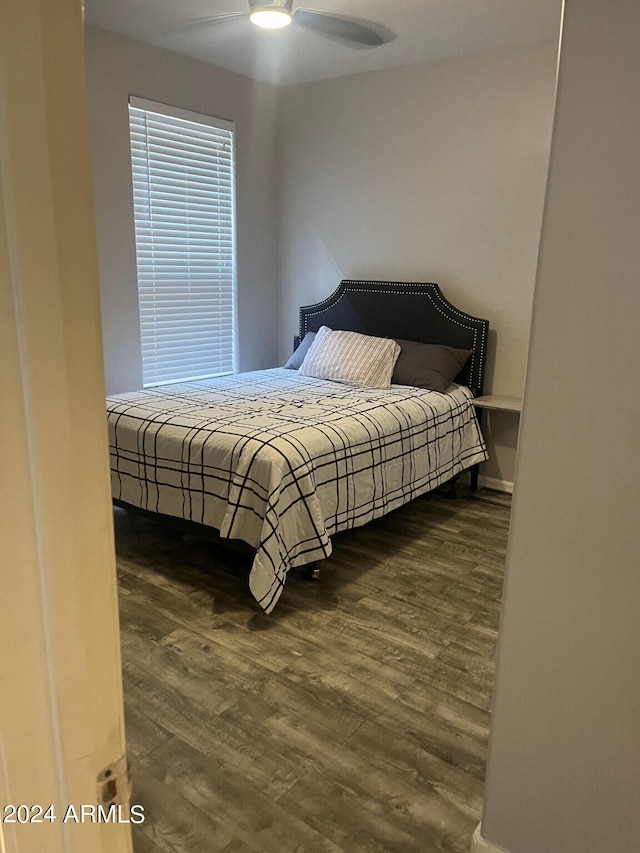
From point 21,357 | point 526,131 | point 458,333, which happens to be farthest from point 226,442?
point 526,131

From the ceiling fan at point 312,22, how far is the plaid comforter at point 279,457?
1799mm

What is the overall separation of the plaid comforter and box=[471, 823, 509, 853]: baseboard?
1.21 m

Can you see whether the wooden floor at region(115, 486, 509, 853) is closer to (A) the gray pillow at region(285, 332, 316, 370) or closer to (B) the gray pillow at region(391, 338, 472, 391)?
(B) the gray pillow at region(391, 338, 472, 391)

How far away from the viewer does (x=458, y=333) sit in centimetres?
426

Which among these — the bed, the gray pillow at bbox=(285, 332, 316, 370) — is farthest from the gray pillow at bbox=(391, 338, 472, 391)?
the gray pillow at bbox=(285, 332, 316, 370)

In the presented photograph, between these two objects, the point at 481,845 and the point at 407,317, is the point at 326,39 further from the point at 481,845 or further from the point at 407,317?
the point at 481,845

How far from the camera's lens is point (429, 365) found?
4.07 m

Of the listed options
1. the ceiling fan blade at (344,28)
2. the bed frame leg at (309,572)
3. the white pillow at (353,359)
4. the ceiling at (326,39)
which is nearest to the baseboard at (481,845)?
the bed frame leg at (309,572)

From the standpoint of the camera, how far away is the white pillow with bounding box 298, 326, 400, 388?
409 centimetres

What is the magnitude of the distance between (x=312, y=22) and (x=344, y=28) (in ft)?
0.63

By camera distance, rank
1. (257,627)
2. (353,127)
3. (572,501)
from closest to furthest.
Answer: (572,501) < (257,627) < (353,127)

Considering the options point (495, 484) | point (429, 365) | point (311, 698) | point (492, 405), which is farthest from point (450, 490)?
point (311, 698)

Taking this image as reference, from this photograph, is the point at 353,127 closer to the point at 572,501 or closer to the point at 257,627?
the point at 257,627

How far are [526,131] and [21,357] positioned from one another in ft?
13.3
